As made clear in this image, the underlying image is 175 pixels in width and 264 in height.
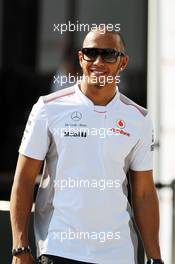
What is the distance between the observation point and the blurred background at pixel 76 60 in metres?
3.57

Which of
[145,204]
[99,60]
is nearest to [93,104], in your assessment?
[99,60]

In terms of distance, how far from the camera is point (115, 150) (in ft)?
7.68

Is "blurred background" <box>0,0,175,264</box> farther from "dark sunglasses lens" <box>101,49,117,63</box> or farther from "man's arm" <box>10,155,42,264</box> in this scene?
"man's arm" <box>10,155,42,264</box>

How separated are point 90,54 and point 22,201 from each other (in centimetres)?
60

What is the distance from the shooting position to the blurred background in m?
3.57

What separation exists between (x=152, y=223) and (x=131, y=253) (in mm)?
149

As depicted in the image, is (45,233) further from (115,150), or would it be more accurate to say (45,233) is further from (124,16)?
(124,16)

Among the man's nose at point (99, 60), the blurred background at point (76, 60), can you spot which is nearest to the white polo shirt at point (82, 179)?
the man's nose at point (99, 60)

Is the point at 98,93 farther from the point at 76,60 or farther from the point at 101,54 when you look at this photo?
the point at 76,60

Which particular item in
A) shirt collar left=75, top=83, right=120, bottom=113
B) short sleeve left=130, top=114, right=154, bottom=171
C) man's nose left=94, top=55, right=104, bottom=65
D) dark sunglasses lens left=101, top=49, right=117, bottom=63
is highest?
dark sunglasses lens left=101, top=49, right=117, bottom=63

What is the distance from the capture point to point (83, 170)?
230 centimetres

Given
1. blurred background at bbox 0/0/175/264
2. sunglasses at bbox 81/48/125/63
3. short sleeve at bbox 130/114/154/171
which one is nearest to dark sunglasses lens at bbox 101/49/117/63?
sunglasses at bbox 81/48/125/63

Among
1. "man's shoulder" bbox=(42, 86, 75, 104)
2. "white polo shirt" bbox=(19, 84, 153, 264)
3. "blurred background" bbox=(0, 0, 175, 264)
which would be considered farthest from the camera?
"blurred background" bbox=(0, 0, 175, 264)

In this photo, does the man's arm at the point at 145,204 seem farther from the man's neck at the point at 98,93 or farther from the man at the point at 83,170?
the man's neck at the point at 98,93
